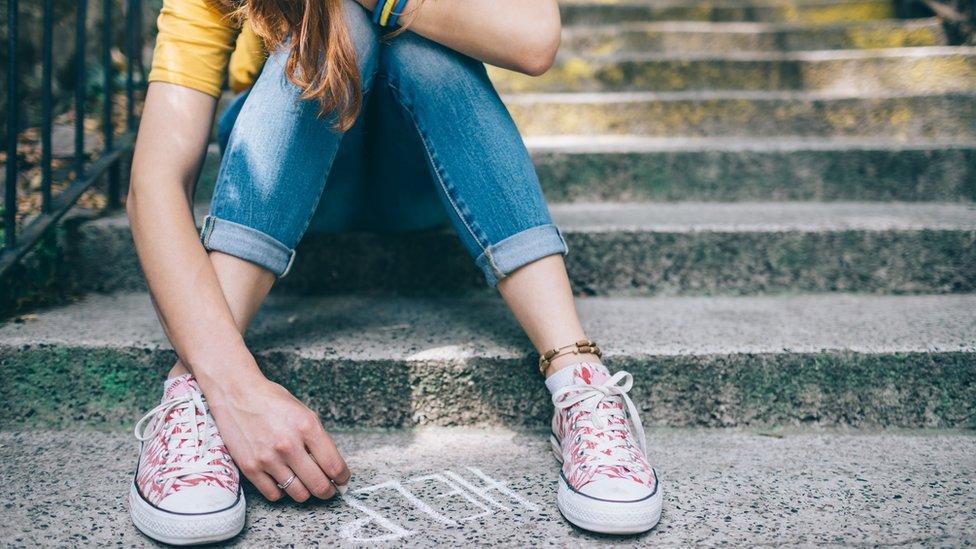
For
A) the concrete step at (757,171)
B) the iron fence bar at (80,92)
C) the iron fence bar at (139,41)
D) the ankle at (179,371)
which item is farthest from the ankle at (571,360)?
the iron fence bar at (139,41)

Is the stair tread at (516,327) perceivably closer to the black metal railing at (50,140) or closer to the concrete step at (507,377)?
the concrete step at (507,377)

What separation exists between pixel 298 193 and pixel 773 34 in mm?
2571

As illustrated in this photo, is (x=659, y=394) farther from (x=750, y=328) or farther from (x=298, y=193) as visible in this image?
(x=298, y=193)

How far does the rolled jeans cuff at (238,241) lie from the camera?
1160mm

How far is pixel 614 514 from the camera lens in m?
1.02

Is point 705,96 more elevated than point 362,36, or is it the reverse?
point 362,36

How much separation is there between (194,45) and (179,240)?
1.08 feet

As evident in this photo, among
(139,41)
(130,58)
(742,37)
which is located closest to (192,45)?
(130,58)

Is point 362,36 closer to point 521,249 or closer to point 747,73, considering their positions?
point 521,249

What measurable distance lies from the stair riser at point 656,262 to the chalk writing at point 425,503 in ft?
2.04

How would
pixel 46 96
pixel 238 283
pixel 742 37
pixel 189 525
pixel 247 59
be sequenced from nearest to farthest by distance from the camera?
pixel 189 525 < pixel 238 283 < pixel 247 59 < pixel 46 96 < pixel 742 37

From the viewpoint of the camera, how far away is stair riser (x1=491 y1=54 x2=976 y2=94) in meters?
2.63

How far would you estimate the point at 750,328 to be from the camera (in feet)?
4.92

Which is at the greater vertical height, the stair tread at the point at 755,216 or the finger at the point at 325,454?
the stair tread at the point at 755,216
